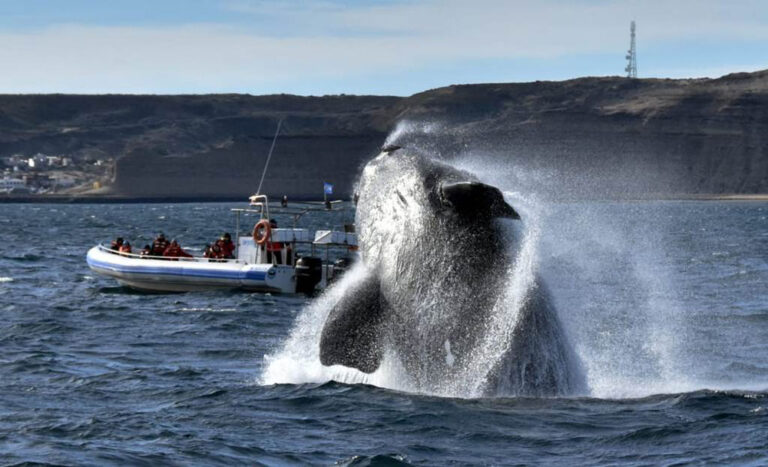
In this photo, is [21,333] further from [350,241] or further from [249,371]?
[350,241]

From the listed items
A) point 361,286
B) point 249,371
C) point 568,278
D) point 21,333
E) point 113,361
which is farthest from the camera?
Result: point 568,278

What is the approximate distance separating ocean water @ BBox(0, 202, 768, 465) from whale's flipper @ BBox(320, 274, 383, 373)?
679 mm

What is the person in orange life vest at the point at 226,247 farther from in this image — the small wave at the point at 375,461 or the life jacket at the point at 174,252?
the small wave at the point at 375,461

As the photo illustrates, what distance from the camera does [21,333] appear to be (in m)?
25.2

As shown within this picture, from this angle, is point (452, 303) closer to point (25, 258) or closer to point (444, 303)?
point (444, 303)

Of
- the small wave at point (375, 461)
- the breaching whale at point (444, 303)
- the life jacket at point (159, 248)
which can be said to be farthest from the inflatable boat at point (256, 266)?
the small wave at point (375, 461)

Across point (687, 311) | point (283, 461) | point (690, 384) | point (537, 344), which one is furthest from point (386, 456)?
point (687, 311)

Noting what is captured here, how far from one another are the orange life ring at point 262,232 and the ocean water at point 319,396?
2059 millimetres

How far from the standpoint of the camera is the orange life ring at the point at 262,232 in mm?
34000

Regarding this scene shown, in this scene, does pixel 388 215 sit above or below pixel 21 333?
above

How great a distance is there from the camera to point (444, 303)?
14.1m

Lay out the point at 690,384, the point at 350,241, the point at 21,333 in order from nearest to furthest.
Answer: the point at 690,384 < the point at 21,333 < the point at 350,241

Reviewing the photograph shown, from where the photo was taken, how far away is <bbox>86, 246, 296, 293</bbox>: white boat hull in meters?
33.8

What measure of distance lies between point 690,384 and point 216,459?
23.4 ft
